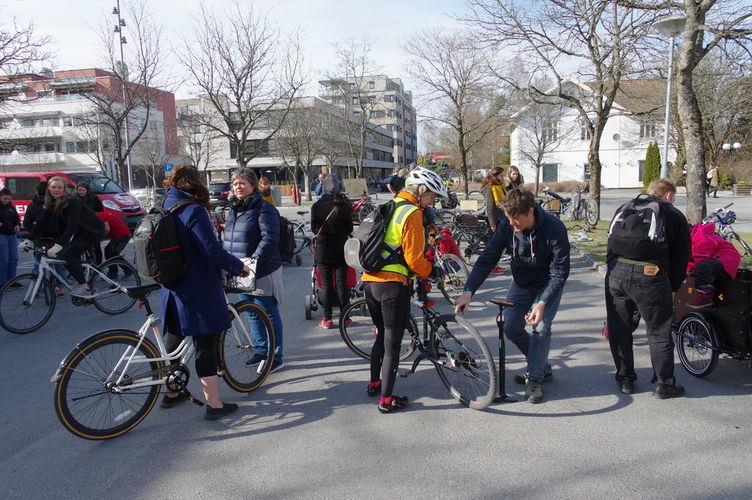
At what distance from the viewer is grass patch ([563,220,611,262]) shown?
10.7m

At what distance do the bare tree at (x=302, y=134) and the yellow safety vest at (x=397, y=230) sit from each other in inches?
1388

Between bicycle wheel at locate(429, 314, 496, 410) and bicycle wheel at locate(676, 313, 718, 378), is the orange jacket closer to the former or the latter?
bicycle wheel at locate(429, 314, 496, 410)

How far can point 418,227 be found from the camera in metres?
3.64

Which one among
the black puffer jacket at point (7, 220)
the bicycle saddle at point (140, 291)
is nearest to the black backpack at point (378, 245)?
the bicycle saddle at point (140, 291)

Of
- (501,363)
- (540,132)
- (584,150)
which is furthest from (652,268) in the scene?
(584,150)

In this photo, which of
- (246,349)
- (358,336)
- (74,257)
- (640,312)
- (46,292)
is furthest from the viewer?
(74,257)

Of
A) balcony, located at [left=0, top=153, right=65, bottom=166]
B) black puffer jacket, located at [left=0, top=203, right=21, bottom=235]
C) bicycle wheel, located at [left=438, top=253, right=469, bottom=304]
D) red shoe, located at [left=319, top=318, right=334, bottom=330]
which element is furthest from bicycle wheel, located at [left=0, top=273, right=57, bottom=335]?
balcony, located at [left=0, top=153, right=65, bottom=166]

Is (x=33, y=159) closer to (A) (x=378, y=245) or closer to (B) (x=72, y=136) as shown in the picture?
(B) (x=72, y=136)

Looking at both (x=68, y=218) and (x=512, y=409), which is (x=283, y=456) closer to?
(x=512, y=409)

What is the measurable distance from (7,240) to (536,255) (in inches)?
304

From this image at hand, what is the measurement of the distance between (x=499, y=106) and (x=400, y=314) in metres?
17.5

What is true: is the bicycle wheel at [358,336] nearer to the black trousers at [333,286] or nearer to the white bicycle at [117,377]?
the black trousers at [333,286]

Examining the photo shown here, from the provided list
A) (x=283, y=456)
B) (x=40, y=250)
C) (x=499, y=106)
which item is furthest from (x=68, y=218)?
(x=499, y=106)

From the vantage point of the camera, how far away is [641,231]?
150 inches
